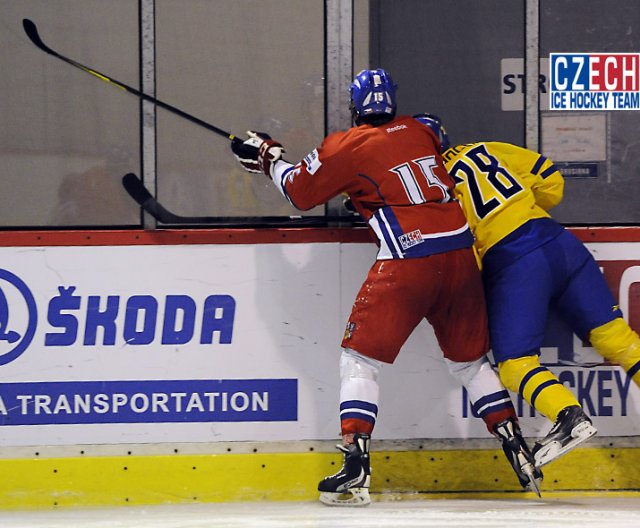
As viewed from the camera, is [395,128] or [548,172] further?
[548,172]

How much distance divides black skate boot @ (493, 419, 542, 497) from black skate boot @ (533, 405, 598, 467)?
0.34 feet

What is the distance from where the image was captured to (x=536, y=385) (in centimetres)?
400

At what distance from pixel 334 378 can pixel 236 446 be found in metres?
0.44

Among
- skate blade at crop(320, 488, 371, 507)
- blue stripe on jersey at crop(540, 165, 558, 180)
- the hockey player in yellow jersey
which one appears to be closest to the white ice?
skate blade at crop(320, 488, 371, 507)

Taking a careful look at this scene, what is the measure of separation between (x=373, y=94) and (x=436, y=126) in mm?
293

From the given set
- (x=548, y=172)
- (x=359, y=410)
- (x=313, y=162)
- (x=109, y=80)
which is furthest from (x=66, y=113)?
(x=548, y=172)

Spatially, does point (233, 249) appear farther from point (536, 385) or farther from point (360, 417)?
point (536, 385)

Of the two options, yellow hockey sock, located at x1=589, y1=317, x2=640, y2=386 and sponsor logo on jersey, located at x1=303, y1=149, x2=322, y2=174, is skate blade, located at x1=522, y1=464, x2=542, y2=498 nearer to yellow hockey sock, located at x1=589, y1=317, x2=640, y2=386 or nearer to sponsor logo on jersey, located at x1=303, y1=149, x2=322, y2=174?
yellow hockey sock, located at x1=589, y1=317, x2=640, y2=386

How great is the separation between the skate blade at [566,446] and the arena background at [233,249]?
43 cm

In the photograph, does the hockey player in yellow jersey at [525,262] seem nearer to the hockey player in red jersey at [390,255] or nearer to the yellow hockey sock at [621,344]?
the yellow hockey sock at [621,344]

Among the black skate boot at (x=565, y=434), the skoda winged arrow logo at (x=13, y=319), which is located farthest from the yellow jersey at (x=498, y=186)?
the skoda winged arrow logo at (x=13, y=319)

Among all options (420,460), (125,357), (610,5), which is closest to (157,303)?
(125,357)

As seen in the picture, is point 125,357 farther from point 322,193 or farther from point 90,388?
point 322,193

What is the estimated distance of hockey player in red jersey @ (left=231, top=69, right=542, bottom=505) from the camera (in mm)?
3969
